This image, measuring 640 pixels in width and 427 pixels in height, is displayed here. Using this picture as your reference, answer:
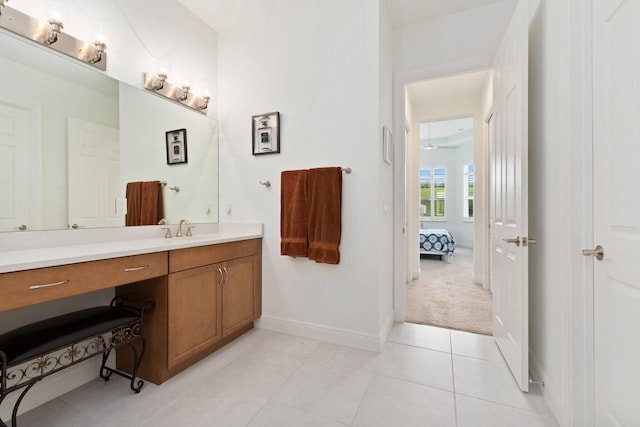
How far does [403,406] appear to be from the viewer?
4.92ft

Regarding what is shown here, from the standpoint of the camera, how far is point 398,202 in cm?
267

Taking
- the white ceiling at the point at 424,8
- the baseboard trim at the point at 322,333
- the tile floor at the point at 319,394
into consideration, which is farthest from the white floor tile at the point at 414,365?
the white ceiling at the point at 424,8

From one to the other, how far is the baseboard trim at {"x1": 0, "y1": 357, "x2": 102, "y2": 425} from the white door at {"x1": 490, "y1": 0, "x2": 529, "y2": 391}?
2.66 meters

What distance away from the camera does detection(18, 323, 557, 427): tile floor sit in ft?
4.61

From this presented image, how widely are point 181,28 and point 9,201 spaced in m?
1.90

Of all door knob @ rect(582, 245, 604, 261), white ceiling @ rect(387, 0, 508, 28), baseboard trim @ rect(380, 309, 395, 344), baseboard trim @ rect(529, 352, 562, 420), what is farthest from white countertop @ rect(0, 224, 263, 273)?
white ceiling @ rect(387, 0, 508, 28)

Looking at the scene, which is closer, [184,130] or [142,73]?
[142,73]

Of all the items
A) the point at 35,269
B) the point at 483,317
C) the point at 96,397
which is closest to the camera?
the point at 35,269

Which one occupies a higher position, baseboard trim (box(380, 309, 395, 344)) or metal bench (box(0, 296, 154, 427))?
metal bench (box(0, 296, 154, 427))

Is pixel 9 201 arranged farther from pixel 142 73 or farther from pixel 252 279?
pixel 252 279

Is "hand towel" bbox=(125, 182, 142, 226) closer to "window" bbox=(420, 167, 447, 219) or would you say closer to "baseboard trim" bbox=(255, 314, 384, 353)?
"baseboard trim" bbox=(255, 314, 384, 353)

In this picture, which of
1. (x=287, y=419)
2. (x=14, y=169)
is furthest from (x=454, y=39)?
(x=14, y=169)

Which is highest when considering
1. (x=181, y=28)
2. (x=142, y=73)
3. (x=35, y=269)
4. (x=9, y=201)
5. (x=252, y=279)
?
(x=181, y=28)

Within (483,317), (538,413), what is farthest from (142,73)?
(483,317)
